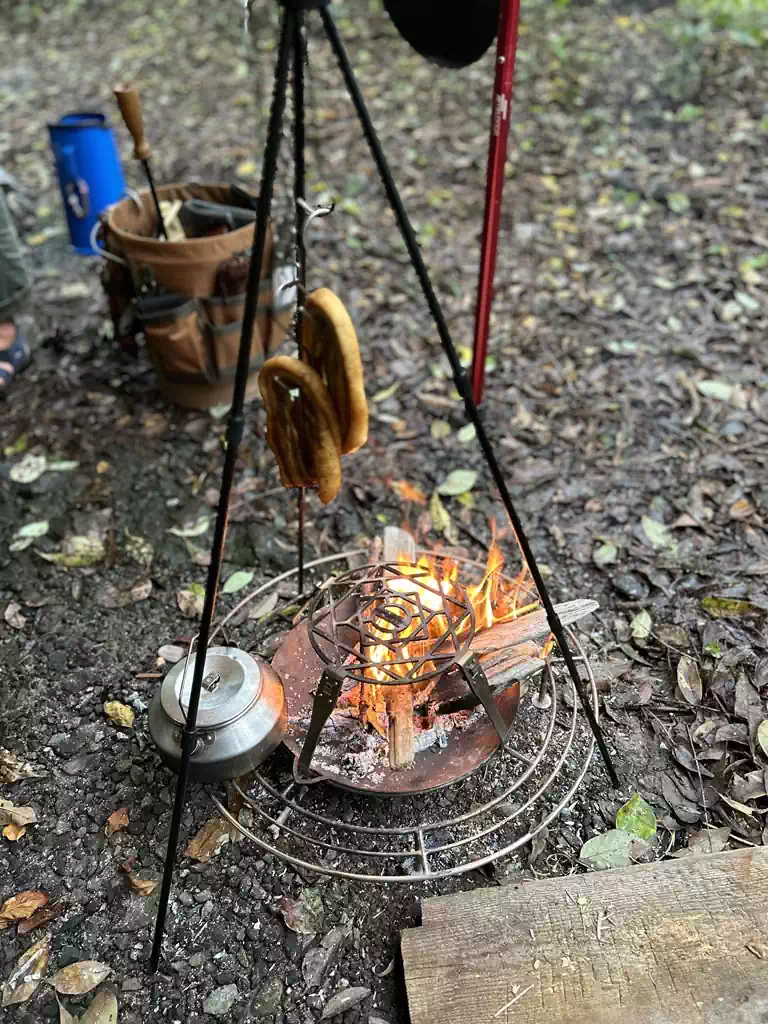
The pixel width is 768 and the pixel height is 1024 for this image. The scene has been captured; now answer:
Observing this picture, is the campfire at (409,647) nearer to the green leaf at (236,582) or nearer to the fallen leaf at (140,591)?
the green leaf at (236,582)

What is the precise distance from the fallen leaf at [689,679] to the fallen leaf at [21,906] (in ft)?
7.31

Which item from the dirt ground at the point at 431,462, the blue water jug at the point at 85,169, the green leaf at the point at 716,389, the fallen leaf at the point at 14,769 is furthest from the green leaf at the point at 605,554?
the blue water jug at the point at 85,169

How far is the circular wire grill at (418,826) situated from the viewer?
93.0 inches

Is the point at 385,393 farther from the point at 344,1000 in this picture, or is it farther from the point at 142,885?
the point at 344,1000

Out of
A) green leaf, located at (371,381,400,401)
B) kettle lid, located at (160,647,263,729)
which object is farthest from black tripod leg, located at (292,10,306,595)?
green leaf, located at (371,381,400,401)

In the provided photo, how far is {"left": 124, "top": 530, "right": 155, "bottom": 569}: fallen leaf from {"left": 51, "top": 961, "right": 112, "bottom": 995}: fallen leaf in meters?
1.67

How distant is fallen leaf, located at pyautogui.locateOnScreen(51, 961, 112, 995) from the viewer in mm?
2203

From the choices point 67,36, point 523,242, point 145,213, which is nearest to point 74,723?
point 145,213

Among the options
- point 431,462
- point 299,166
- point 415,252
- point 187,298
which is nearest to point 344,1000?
point 415,252

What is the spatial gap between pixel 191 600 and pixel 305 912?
1.42 metres

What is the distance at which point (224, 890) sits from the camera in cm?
241

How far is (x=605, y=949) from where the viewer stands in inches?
82.9

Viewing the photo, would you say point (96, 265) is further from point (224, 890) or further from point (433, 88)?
point (224, 890)

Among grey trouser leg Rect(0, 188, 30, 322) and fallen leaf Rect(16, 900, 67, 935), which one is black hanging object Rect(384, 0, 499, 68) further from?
fallen leaf Rect(16, 900, 67, 935)
